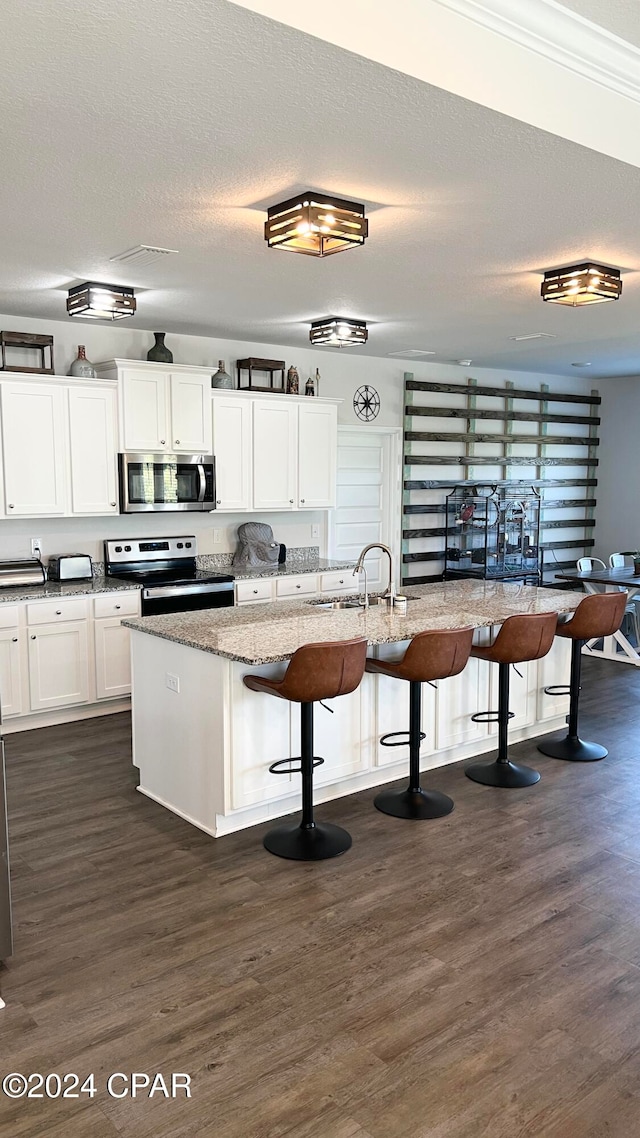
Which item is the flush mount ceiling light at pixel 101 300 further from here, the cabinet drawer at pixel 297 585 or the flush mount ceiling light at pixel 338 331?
the cabinet drawer at pixel 297 585

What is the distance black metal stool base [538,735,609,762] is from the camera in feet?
16.0

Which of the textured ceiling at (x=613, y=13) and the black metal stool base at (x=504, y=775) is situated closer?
the textured ceiling at (x=613, y=13)

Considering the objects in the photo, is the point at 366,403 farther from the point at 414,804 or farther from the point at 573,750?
the point at 414,804

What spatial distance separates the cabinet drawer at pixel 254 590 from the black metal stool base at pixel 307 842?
2.74 metres

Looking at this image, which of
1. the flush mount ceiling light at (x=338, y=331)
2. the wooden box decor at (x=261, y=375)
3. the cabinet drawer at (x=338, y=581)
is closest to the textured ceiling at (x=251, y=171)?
the flush mount ceiling light at (x=338, y=331)

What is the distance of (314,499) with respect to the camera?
7168mm

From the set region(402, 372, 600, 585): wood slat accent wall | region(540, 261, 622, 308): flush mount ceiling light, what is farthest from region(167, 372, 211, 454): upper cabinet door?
region(540, 261, 622, 308): flush mount ceiling light

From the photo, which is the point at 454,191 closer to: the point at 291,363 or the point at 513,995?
the point at 513,995

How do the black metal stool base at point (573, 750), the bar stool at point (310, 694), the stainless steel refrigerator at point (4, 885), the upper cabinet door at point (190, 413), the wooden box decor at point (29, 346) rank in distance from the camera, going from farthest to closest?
the upper cabinet door at point (190, 413), the wooden box decor at point (29, 346), the black metal stool base at point (573, 750), the bar stool at point (310, 694), the stainless steel refrigerator at point (4, 885)

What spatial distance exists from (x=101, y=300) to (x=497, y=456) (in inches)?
216

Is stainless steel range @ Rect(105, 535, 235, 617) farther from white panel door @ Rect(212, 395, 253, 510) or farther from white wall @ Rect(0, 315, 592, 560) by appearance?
white panel door @ Rect(212, 395, 253, 510)

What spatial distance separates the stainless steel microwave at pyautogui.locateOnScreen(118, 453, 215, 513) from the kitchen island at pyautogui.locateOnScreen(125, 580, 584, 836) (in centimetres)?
186

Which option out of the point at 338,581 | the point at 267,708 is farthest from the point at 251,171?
the point at 338,581

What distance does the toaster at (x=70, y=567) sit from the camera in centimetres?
584
